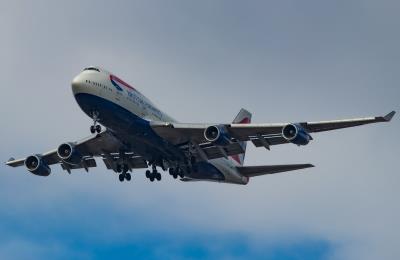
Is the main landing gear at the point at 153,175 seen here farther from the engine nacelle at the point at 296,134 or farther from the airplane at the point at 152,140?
the engine nacelle at the point at 296,134

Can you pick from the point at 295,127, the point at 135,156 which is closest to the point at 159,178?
the point at 135,156

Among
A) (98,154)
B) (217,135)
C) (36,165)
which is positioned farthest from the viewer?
(36,165)

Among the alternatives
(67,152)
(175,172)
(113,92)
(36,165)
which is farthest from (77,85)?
(36,165)

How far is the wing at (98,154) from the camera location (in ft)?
268

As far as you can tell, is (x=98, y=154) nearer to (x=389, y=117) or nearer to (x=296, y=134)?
(x=296, y=134)

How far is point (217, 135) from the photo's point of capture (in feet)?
249

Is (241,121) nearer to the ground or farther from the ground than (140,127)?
farther from the ground

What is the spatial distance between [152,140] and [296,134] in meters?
11.7

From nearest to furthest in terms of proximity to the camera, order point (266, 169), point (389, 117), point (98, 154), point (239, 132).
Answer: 1. point (389, 117)
2. point (239, 132)
3. point (266, 169)
4. point (98, 154)

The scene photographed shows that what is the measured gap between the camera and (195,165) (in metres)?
81.5

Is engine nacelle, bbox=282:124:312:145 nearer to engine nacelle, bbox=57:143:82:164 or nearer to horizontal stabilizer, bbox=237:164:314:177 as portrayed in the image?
horizontal stabilizer, bbox=237:164:314:177

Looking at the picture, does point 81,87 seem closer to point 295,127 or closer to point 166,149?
point 166,149

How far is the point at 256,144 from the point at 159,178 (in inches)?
397

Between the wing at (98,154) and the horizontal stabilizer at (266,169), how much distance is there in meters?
8.89
